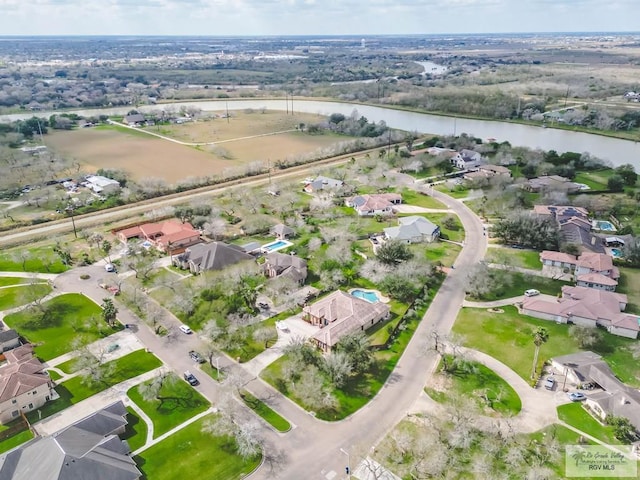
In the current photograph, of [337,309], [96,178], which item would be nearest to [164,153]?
[96,178]

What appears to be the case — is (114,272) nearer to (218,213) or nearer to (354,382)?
(218,213)

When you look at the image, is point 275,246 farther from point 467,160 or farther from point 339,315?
point 467,160

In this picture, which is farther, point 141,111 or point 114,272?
point 141,111

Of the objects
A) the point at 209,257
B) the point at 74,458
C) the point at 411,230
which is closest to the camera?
the point at 74,458

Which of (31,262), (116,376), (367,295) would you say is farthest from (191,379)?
(31,262)

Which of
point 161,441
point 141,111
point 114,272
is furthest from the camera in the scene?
point 141,111

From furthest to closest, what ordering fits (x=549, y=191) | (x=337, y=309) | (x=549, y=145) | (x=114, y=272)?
(x=549, y=145), (x=549, y=191), (x=114, y=272), (x=337, y=309)

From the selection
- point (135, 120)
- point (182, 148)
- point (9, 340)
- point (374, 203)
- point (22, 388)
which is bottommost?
point (9, 340)
